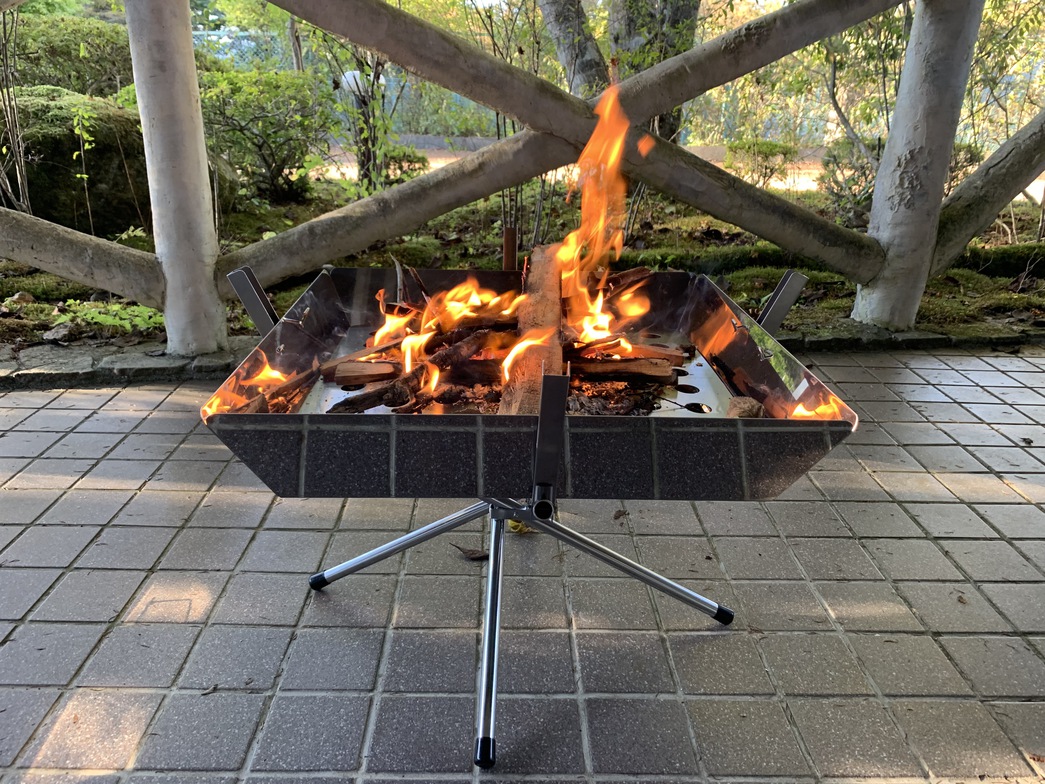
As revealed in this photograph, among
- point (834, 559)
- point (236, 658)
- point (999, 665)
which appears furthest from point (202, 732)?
point (999, 665)

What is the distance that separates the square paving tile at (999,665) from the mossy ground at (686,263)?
2.80 m

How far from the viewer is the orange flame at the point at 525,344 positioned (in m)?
1.88

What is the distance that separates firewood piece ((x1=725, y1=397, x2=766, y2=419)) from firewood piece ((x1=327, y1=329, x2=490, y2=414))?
72 cm

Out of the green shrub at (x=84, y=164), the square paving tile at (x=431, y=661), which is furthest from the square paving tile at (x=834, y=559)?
the green shrub at (x=84, y=164)

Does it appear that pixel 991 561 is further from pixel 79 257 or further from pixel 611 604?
pixel 79 257

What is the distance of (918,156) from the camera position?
4.32 m

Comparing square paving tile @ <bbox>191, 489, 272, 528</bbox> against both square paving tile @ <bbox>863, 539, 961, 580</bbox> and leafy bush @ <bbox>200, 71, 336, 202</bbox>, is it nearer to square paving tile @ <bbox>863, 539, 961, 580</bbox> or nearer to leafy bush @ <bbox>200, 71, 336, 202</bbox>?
square paving tile @ <bbox>863, 539, 961, 580</bbox>

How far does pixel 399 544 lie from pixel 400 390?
0.62 m

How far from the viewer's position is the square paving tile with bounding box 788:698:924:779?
1.74 m

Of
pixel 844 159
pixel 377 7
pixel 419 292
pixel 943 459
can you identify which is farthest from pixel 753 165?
pixel 419 292

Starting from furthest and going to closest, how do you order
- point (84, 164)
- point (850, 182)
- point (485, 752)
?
point (850, 182) → point (84, 164) → point (485, 752)

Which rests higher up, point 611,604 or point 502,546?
point 502,546

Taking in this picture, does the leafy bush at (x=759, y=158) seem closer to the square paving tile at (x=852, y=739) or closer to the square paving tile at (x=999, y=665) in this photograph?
the square paving tile at (x=999, y=665)

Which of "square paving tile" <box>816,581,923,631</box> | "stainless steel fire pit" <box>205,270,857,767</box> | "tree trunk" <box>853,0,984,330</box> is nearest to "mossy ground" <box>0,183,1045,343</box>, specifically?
"tree trunk" <box>853,0,984,330</box>
